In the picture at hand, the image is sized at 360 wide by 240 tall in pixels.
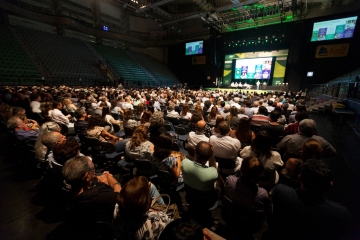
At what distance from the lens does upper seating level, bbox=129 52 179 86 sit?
25.5 metres

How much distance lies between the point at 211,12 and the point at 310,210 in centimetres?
1837

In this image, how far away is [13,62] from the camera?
45.2 feet

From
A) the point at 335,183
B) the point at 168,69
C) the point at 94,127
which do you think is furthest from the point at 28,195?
the point at 168,69

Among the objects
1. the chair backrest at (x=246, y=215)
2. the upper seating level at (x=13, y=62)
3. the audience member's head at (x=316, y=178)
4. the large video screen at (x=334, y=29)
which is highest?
the large video screen at (x=334, y=29)

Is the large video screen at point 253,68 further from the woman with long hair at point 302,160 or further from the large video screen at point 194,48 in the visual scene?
the woman with long hair at point 302,160

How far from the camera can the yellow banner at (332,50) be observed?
13.7 metres

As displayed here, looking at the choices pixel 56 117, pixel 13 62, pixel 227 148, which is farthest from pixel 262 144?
pixel 13 62

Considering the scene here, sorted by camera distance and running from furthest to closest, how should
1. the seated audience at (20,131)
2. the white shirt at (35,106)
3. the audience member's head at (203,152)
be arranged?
the white shirt at (35,106) < the seated audience at (20,131) < the audience member's head at (203,152)

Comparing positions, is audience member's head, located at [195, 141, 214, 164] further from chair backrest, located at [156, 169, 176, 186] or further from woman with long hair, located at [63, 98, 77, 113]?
woman with long hair, located at [63, 98, 77, 113]

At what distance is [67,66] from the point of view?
Answer: 17.2m

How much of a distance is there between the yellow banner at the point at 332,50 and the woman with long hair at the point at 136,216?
1975cm

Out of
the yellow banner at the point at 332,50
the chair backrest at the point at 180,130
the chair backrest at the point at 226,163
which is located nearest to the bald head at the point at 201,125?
the chair backrest at the point at 226,163

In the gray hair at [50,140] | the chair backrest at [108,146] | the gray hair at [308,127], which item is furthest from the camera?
the chair backrest at [108,146]

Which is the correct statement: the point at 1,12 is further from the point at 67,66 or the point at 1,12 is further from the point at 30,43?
the point at 67,66
